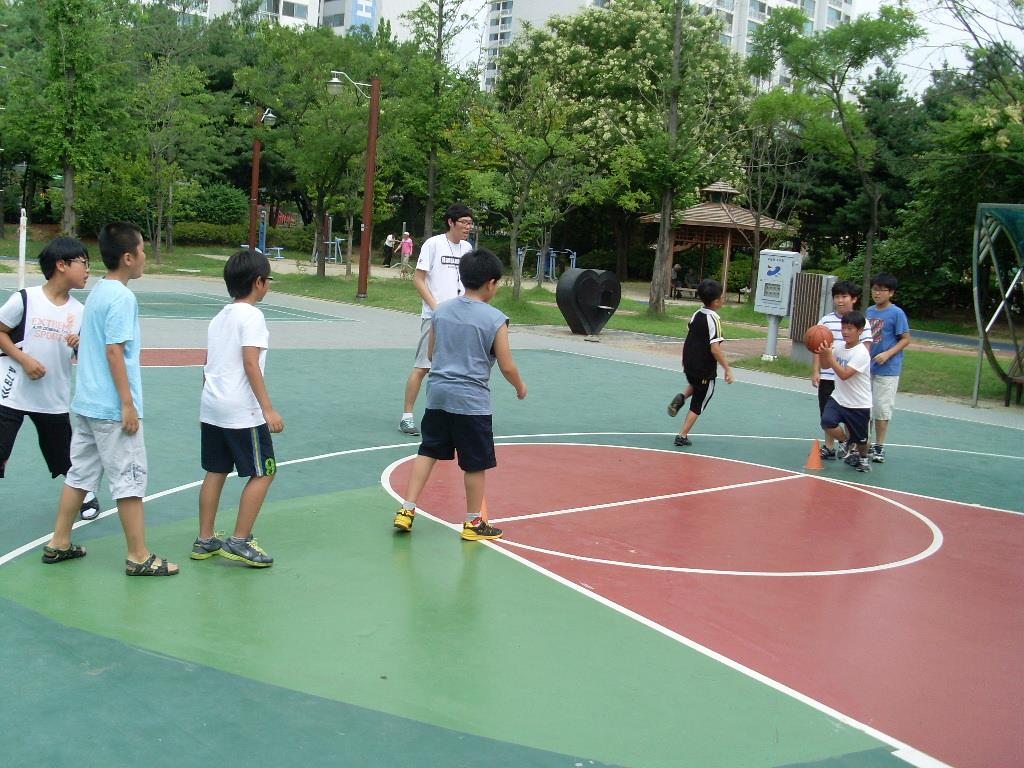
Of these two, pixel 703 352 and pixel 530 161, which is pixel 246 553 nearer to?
pixel 703 352

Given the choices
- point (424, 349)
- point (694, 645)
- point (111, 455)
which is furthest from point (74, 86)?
point (694, 645)

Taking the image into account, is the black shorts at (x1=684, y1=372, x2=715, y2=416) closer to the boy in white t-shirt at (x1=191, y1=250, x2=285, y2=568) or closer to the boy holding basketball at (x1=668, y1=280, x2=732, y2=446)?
the boy holding basketball at (x1=668, y1=280, x2=732, y2=446)

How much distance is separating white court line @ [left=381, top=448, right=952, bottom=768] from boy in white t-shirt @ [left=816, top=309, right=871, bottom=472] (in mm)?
4049

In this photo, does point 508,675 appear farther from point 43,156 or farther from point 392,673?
point 43,156

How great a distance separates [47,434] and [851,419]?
20.6 feet

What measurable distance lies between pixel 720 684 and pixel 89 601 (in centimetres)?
283

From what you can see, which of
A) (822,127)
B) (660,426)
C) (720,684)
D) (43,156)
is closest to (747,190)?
(822,127)

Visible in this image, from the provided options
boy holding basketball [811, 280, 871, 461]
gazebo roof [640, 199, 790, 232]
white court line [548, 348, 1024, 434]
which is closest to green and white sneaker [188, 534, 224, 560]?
boy holding basketball [811, 280, 871, 461]

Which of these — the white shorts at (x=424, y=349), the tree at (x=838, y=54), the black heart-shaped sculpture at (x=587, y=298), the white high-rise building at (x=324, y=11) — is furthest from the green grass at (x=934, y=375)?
the white high-rise building at (x=324, y=11)

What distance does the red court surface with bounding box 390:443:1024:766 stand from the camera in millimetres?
4605

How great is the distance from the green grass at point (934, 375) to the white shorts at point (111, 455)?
12649 millimetres

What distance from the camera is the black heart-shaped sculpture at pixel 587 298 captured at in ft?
67.5

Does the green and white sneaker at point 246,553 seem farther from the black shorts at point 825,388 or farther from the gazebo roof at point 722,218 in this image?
the gazebo roof at point 722,218

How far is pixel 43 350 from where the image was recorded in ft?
19.2
